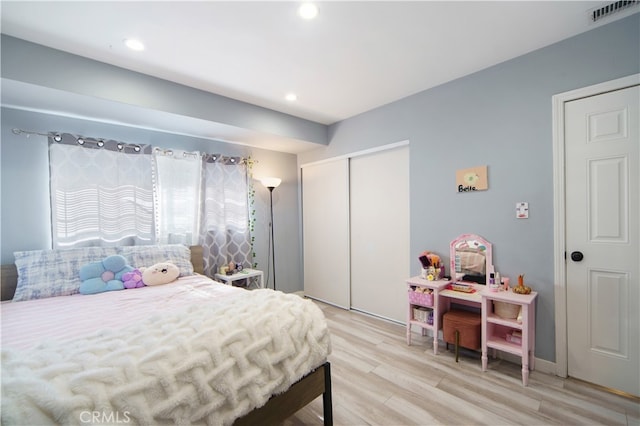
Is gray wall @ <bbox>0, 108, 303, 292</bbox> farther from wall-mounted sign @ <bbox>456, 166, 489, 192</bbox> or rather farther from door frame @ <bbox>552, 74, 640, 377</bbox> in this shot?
door frame @ <bbox>552, 74, 640, 377</bbox>

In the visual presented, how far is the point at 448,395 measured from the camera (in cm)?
198

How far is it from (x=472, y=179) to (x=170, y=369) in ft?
9.00

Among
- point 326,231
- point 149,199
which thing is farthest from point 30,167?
point 326,231

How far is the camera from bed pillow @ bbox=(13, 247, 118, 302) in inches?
86.0

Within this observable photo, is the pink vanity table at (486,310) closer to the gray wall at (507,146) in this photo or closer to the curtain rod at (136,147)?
the gray wall at (507,146)

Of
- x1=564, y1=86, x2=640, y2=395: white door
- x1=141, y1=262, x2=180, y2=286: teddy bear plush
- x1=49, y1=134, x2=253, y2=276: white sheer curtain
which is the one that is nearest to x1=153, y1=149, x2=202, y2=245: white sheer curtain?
x1=49, y1=134, x2=253, y2=276: white sheer curtain

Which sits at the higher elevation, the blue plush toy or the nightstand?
the blue plush toy

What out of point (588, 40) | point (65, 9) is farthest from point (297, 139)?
point (588, 40)

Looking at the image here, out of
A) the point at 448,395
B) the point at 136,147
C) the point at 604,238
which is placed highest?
the point at 136,147

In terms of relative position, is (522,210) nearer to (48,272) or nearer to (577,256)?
(577,256)

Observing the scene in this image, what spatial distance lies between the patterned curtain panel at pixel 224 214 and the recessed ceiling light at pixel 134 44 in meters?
1.48

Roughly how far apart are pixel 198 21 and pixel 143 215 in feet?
6.93

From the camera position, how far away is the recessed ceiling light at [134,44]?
1963 mm

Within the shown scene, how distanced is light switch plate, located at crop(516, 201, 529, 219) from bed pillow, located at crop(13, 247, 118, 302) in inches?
153
